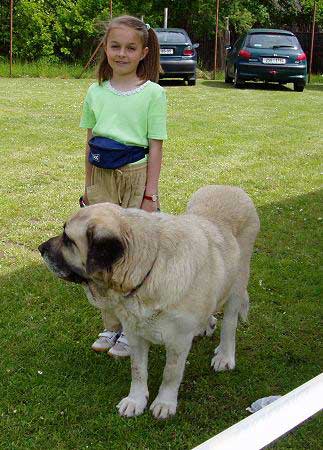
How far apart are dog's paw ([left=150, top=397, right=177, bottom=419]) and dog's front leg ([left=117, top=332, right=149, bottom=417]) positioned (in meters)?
0.10

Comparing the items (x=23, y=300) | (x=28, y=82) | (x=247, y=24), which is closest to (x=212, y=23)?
(x=247, y=24)

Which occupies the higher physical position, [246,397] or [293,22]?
[293,22]

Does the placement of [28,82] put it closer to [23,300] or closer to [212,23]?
[212,23]

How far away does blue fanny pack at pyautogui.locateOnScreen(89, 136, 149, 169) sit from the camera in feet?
13.3

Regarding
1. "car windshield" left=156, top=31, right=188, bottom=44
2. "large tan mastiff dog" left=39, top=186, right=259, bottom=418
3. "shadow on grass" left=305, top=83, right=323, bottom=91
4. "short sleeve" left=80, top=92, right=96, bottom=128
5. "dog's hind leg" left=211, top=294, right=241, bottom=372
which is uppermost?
"car windshield" left=156, top=31, right=188, bottom=44

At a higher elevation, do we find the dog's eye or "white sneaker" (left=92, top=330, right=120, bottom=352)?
the dog's eye

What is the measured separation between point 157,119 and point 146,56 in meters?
0.47

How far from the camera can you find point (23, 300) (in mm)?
5059

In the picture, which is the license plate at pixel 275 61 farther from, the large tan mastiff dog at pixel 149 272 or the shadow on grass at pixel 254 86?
the large tan mastiff dog at pixel 149 272

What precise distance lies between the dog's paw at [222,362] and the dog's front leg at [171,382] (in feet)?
1.89

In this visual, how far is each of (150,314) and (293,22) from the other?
3376cm

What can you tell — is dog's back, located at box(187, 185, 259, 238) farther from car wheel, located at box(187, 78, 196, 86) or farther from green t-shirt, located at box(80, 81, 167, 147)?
car wheel, located at box(187, 78, 196, 86)

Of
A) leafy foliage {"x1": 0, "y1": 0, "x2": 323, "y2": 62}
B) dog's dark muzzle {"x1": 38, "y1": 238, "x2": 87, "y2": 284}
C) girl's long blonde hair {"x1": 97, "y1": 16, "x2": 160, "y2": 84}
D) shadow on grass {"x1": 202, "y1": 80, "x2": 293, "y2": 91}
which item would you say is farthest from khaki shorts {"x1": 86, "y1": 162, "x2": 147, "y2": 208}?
leafy foliage {"x1": 0, "y1": 0, "x2": 323, "y2": 62}

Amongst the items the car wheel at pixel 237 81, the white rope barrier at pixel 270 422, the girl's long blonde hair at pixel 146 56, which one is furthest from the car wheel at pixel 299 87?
the white rope barrier at pixel 270 422
